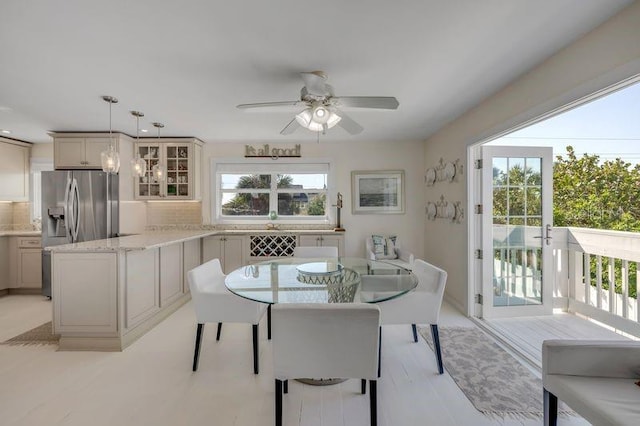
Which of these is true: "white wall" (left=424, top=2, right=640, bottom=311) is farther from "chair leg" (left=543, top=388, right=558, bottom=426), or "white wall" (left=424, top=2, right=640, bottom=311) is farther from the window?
the window

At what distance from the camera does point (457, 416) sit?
1.75 metres

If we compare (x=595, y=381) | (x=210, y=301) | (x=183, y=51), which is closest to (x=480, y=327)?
(x=595, y=381)

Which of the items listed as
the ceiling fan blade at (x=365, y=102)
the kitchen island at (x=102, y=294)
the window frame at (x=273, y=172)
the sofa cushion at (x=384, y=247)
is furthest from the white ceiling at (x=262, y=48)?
the sofa cushion at (x=384, y=247)

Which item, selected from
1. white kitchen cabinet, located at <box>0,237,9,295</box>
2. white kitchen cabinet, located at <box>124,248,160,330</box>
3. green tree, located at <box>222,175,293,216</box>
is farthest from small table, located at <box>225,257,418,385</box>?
white kitchen cabinet, located at <box>0,237,9,295</box>

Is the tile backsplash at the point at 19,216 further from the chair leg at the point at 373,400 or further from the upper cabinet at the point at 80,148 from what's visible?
the chair leg at the point at 373,400

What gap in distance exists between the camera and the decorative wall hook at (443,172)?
3.58 meters

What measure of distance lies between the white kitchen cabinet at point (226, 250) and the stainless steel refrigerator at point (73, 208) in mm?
1308

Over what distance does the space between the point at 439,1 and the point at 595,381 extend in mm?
2054

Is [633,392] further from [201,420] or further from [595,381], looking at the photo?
[201,420]

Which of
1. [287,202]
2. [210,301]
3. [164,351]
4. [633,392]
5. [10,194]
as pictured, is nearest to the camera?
[633,392]

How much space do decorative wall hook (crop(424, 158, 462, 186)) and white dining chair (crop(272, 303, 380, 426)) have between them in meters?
2.73

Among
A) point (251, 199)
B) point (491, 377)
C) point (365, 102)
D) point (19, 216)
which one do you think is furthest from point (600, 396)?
point (19, 216)

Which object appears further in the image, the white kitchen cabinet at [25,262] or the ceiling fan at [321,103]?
the white kitchen cabinet at [25,262]

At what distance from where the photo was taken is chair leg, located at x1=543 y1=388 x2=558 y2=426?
1.41 meters
